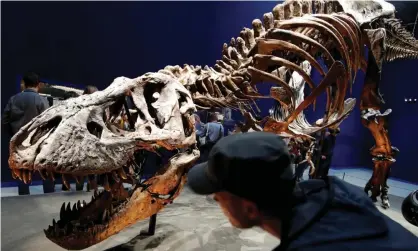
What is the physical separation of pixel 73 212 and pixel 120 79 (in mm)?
914

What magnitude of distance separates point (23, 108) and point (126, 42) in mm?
1939

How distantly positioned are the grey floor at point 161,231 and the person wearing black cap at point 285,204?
1785 mm

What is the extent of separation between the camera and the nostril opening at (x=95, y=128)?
184cm

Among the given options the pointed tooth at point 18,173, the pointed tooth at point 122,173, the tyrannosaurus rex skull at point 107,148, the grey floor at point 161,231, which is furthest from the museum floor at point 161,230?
Result: the pointed tooth at point 18,173

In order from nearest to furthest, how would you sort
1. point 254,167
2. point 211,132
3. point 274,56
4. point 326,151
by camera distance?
point 254,167 → point 274,56 → point 211,132 → point 326,151

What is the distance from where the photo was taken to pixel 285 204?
2.85 ft

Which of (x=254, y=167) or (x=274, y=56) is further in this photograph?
(x=274, y=56)

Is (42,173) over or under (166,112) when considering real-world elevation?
under

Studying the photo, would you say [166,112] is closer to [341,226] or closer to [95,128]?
[95,128]

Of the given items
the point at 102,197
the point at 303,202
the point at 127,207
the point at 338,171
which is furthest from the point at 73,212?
the point at 338,171

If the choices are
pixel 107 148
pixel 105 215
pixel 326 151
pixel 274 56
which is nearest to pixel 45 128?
pixel 107 148

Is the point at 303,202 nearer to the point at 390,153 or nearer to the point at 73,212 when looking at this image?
the point at 73,212

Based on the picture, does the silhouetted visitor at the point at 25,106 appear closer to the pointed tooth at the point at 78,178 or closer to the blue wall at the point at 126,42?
the blue wall at the point at 126,42

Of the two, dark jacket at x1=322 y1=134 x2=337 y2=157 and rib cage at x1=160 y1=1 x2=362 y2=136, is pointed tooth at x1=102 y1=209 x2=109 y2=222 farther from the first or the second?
dark jacket at x1=322 y1=134 x2=337 y2=157
